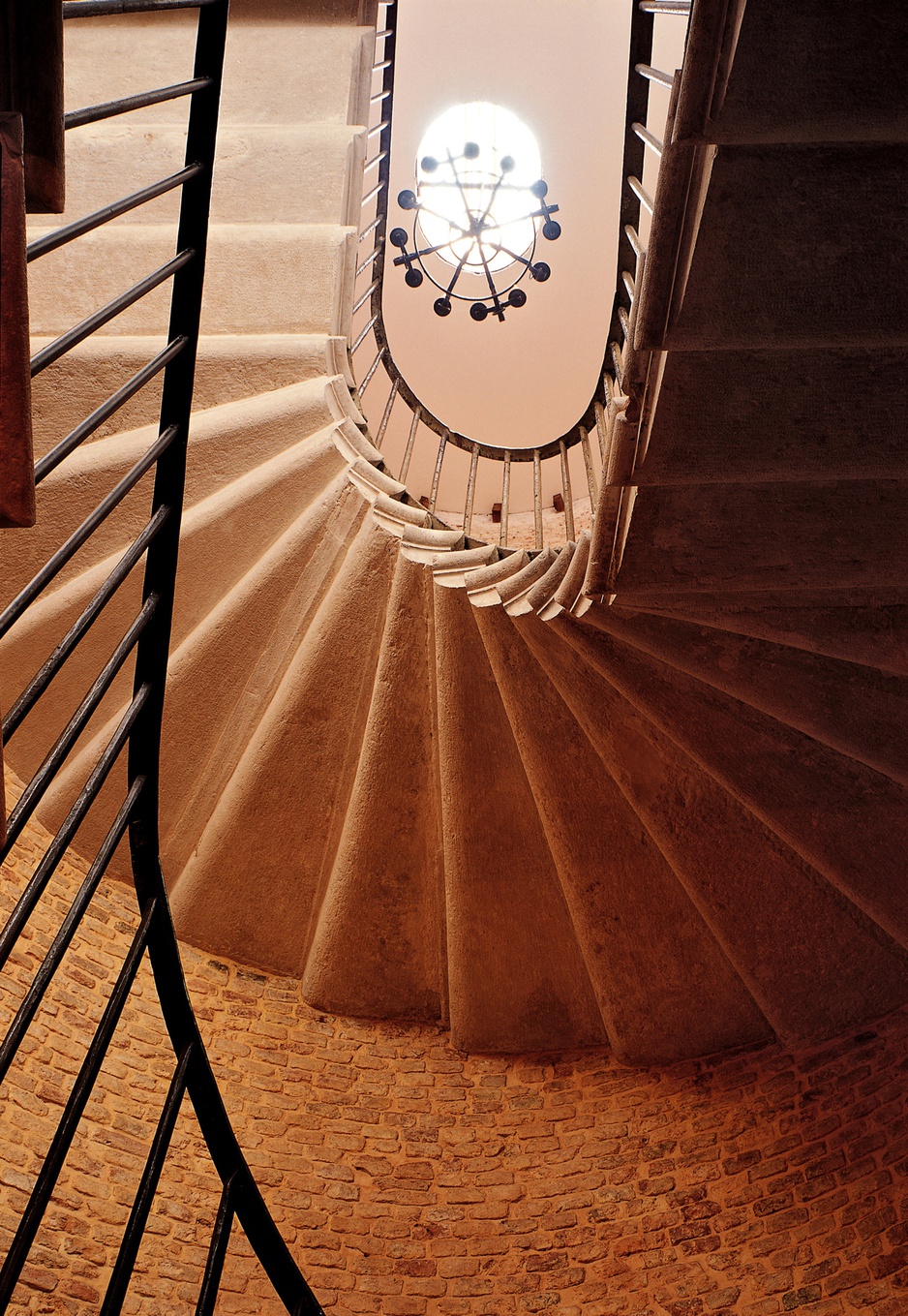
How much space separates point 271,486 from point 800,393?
230 centimetres

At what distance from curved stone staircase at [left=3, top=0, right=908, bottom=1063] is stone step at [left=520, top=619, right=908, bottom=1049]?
0.01 m

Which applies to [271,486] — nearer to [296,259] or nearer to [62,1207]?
[296,259]

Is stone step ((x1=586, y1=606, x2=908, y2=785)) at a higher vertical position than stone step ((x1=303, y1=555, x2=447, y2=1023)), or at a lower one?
higher

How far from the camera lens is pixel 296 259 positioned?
4.58 m

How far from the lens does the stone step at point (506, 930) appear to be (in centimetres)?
447

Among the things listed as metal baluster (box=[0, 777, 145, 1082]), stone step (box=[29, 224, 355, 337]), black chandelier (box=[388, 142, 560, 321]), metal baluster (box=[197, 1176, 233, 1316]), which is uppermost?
black chandelier (box=[388, 142, 560, 321])

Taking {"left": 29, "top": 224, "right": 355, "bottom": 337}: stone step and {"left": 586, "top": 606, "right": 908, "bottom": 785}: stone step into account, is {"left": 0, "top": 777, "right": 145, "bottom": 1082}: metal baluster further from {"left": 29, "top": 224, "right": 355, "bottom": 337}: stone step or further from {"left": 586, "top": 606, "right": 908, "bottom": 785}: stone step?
{"left": 29, "top": 224, "right": 355, "bottom": 337}: stone step

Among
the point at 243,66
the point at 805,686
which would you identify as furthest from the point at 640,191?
the point at 243,66

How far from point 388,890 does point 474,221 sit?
408 centimetres

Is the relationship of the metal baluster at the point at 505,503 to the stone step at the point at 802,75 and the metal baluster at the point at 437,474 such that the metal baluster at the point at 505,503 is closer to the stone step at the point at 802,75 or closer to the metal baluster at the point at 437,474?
the metal baluster at the point at 437,474

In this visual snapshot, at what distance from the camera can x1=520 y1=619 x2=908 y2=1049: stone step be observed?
427 centimetres

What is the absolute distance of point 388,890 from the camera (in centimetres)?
465

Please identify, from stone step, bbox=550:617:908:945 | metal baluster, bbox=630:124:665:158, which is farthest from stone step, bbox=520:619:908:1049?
metal baluster, bbox=630:124:665:158

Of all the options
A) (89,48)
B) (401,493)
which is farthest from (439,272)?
(401,493)
